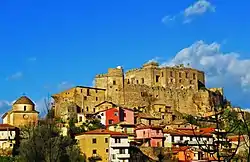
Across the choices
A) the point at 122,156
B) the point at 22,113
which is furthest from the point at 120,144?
the point at 22,113

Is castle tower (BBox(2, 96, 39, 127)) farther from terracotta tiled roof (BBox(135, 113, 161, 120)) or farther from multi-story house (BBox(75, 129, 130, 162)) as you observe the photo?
terracotta tiled roof (BBox(135, 113, 161, 120))

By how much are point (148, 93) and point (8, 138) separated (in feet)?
87.6

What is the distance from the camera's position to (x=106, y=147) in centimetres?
5166

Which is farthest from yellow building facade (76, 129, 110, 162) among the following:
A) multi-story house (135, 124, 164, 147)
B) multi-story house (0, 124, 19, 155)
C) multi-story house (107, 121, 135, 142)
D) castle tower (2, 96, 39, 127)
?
castle tower (2, 96, 39, 127)

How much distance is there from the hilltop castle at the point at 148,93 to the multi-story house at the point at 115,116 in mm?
2539

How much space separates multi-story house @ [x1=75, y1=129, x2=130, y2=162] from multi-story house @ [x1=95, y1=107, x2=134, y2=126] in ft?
33.0

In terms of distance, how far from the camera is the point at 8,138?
51.3 metres

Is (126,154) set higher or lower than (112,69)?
lower

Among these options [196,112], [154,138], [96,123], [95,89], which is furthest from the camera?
[196,112]

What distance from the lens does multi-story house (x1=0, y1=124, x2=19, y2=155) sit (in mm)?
50438

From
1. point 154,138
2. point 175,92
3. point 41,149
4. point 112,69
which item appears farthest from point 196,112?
point 41,149

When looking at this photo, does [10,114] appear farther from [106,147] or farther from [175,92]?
[175,92]

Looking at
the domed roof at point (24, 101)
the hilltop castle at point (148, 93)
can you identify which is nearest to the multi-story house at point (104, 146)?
the domed roof at point (24, 101)

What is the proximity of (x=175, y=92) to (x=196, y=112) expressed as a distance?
14.9 feet
